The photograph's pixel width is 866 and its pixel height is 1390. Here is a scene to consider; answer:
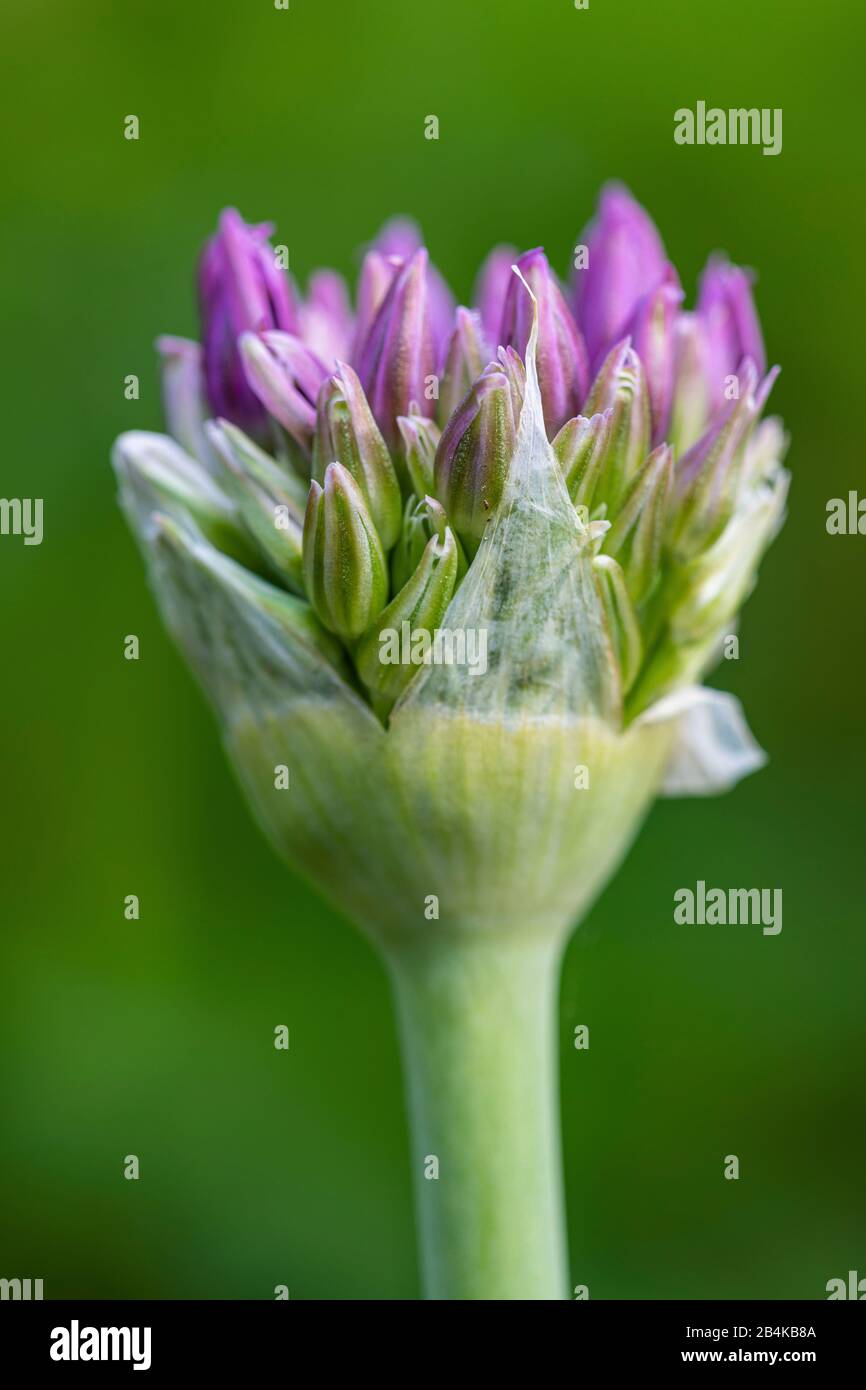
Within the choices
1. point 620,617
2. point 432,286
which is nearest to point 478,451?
point 620,617

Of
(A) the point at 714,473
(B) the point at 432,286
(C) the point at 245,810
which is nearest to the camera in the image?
(A) the point at 714,473

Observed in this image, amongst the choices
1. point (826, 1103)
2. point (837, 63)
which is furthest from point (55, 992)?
point (837, 63)

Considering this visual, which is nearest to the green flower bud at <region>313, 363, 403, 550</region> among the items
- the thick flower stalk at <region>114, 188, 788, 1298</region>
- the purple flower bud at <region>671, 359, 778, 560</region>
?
the thick flower stalk at <region>114, 188, 788, 1298</region>

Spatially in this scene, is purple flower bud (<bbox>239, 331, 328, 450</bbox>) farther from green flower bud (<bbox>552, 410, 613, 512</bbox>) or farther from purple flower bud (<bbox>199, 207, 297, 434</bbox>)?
green flower bud (<bbox>552, 410, 613, 512</bbox>)

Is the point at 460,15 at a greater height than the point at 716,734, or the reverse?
the point at 460,15

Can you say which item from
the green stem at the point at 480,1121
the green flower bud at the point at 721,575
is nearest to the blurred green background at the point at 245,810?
the green stem at the point at 480,1121

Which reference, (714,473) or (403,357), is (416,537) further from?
(714,473)
